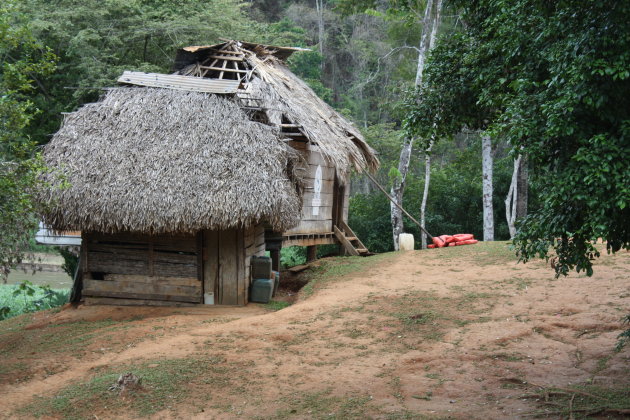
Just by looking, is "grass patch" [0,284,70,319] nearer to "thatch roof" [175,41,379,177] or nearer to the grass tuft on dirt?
"thatch roof" [175,41,379,177]

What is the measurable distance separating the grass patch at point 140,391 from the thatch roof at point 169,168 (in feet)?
9.98

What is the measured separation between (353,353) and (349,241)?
27.8 ft

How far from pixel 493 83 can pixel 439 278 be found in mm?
6118

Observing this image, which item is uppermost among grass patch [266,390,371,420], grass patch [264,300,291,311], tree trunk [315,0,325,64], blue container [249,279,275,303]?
tree trunk [315,0,325,64]

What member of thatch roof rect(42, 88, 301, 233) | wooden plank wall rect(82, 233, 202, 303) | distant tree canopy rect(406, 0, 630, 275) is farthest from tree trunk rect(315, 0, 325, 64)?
distant tree canopy rect(406, 0, 630, 275)

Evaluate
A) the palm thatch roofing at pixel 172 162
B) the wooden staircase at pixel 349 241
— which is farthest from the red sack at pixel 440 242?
the palm thatch roofing at pixel 172 162

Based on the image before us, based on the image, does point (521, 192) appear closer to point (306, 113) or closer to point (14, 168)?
point (306, 113)

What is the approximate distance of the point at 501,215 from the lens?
776 inches

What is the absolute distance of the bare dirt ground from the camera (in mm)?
6488

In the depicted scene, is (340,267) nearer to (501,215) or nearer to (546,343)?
(546,343)

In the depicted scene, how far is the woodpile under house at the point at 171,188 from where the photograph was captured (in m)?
10.3

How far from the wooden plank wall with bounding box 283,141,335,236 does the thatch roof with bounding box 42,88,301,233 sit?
9.45 feet

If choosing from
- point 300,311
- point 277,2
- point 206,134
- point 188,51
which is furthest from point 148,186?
point 277,2

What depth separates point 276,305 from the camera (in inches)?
442
